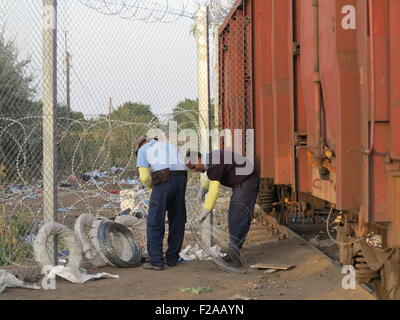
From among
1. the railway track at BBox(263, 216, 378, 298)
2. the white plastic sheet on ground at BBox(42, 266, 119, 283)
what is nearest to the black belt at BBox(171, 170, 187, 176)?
the white plastic sheet on ground at BBox(42, 266, 119, 283)

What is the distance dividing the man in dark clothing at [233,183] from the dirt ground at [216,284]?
54cm

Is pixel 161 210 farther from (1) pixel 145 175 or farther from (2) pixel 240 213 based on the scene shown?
(2) pixel 240 213

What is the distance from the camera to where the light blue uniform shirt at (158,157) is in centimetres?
821

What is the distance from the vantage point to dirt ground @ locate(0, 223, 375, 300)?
6.60 m

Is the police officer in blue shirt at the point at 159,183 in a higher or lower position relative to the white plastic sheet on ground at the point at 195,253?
higher

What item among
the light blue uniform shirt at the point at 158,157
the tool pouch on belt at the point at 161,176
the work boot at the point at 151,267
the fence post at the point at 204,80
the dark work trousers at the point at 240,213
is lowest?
the work boot at the point at 151,267

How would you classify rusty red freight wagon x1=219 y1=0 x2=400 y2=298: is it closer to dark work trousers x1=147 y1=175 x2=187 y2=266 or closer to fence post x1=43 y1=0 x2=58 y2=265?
dark work trousers x1=147 y1=175 x2=187 y2=266

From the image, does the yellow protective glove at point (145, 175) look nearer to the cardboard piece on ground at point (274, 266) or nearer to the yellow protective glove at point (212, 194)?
the yellow protective glove at point (212, 194)

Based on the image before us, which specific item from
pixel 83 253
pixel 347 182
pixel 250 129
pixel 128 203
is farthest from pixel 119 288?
pixel 128 203

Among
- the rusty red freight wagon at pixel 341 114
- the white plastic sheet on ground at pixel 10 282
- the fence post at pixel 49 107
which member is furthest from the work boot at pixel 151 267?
the rusty red freight wagon at pixel 341 114

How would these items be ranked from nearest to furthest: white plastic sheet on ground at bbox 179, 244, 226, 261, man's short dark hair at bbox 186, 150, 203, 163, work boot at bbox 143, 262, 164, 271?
1. work boot at bbox 143, 262, 164, 271
2. man's short dark hair at bbox 186, 150, 203, 163
3. white plastic sheet on ground at bbox 179, 244, 226, 261

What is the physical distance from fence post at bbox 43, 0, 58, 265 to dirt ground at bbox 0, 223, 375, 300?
0.94 metres

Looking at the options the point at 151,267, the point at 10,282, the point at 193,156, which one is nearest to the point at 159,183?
the point at 193,156

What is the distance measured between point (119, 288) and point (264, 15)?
14.4ft
